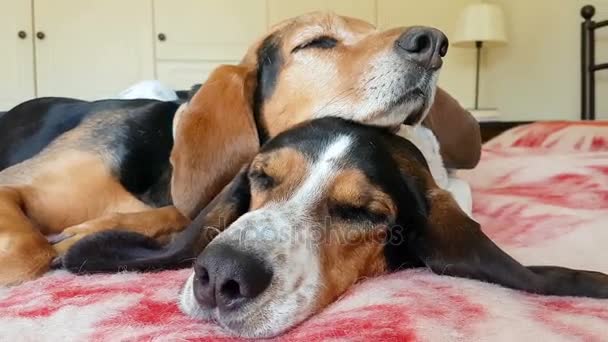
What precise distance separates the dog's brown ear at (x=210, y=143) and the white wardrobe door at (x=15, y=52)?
3.48 m

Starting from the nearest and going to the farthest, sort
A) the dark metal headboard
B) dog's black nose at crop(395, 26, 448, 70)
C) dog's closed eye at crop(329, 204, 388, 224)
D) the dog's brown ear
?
dog's closed eye at crop(329, 204, 388, 224)
dog's black nose at crop(395, 26, 448, 70)
the dog's brown ear
the dark metal headboard

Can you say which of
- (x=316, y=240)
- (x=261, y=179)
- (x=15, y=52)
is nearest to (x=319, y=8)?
(x=15, y=52)

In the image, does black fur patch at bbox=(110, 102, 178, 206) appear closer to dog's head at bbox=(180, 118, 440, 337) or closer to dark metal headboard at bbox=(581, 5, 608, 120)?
dog's head at bbox=(180, 118, 440, 337)

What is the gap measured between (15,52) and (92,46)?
1.78 ft

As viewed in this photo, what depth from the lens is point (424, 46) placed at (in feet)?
4.44

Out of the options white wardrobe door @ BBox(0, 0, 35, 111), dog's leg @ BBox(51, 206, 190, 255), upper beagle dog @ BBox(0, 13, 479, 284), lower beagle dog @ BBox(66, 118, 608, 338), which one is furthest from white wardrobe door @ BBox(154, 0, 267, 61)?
lower beagle dog @ BBox(66, 118, 608, 338)

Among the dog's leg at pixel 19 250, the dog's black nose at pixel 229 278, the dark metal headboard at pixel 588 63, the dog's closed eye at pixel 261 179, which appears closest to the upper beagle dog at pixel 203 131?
the dog's leg at pixel 19 250

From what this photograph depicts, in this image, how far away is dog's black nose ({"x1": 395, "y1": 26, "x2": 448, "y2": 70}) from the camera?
1.34 m

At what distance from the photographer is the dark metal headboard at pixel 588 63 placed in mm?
4215

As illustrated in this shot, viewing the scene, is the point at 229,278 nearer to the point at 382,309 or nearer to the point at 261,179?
the point at 382,309

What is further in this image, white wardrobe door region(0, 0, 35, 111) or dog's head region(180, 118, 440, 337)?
white wardrobe door region(0, 0, 35, 111)

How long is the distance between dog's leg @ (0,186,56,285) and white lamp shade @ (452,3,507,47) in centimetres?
419

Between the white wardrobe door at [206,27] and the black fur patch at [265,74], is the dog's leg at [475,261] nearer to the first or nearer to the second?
the black fur patch at [265,74]

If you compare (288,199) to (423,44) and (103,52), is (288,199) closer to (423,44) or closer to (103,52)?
(423,44)
